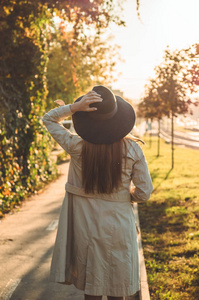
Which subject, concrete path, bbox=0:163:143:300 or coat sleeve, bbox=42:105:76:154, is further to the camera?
concrete path, bbox=0:163:143:300

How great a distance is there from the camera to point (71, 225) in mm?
2795

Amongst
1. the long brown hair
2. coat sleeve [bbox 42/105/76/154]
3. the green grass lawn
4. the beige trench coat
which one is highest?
coat sleeve [bbox 42/105/76/154]

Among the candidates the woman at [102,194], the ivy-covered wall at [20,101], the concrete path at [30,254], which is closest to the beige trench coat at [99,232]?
the woman at [102,194]

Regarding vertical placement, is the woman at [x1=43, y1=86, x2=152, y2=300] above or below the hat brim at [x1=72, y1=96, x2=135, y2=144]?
below

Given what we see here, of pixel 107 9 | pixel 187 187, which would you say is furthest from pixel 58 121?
pixel 187 187

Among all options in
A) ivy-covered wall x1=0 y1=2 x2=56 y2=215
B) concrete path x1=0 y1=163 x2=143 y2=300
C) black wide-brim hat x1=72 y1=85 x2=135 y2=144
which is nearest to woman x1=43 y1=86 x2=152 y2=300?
black wide-brim hat x1=72 y1=85 x2=135 y2=144

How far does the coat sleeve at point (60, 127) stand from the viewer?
2695 mm

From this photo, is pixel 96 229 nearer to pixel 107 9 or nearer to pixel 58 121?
pixel 58 121

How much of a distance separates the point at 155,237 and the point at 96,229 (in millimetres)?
3981

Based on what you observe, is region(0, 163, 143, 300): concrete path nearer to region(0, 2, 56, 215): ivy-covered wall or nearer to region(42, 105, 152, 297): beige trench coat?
region(0, 2, 56, 215): ivy-covered wall

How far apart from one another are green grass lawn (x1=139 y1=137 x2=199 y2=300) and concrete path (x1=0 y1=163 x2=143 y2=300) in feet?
1.89

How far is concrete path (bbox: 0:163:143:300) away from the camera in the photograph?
419cm

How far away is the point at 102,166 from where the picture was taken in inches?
102

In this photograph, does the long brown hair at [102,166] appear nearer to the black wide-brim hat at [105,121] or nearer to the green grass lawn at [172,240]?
the black wide-brim hat at [105,121]
